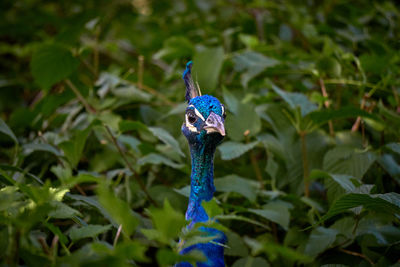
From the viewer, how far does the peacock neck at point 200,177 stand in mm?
1143

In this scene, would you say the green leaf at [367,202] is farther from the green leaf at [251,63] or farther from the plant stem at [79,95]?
the plant stem at [79,95]

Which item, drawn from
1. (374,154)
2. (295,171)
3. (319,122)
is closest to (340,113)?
(319,122)

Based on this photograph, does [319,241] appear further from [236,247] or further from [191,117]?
[191,117]

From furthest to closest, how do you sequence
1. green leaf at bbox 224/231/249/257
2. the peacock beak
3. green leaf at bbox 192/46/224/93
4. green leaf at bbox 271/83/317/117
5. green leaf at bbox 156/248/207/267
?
1. green leaf at bbox 192/46/224/93
2. green leaf at bbox 271/83/317/117
3. green leaf at bbox 224/231/249/257
4. the peacock beak
5. green leaf at bbox 156/248/207/267

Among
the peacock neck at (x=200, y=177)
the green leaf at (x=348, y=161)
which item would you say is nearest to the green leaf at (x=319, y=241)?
the green leaf at (x=348, y=161)

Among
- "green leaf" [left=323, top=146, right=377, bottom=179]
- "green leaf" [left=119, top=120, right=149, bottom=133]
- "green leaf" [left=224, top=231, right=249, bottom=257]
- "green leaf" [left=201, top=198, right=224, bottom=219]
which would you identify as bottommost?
"green leaf" [left=224, top=231, right=249, bottom=257]

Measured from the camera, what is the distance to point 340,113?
1495 mm

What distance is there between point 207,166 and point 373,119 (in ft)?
2.69

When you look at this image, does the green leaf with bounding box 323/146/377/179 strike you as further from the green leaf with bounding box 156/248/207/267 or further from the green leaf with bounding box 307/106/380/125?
the green leaf with bounding box 156/248/207/267

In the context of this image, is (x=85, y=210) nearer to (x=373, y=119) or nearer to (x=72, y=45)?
(x=72, y=45)

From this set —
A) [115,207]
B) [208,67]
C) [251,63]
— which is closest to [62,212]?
[115,207]

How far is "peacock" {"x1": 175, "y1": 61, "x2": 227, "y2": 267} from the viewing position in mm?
1079

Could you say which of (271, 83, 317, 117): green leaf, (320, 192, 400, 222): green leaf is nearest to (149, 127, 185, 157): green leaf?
(271, 83, 317, 117): green leaf

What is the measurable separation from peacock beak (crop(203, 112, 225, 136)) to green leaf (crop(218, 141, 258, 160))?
14.6 inches
